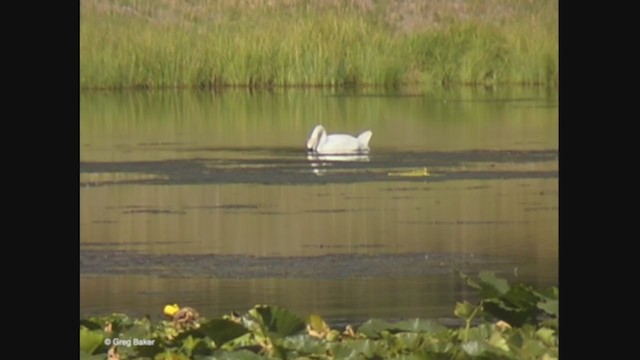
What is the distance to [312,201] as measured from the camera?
26.9 ft

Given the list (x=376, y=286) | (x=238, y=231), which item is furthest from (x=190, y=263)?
(x=376, y=286)

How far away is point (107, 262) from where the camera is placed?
776cm

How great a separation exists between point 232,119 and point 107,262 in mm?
1547

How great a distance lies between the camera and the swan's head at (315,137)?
846 cm

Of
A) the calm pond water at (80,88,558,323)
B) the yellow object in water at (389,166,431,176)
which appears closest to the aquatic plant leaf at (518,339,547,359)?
the calm pond water at (80,88,558,323)

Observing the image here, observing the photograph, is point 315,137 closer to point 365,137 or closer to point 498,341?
point 365,137

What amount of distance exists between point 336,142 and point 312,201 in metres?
0.29

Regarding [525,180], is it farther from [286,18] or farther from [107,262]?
[107,262]

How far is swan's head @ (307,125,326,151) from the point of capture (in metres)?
8.46

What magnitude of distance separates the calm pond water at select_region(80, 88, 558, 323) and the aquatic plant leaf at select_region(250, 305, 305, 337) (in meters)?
0.29

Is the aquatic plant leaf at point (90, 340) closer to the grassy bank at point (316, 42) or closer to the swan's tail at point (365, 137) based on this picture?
the grassy bank at point (316, 42)

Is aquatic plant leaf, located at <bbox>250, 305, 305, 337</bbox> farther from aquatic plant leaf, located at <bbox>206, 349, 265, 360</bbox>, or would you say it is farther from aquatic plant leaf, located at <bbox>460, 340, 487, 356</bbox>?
aquatic plant leaf, located at <bbox>460, 340, 487, 356</bbox>

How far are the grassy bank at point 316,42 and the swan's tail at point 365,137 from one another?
0.81ft

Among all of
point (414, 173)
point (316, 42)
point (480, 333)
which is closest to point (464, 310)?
point (480, 333)
